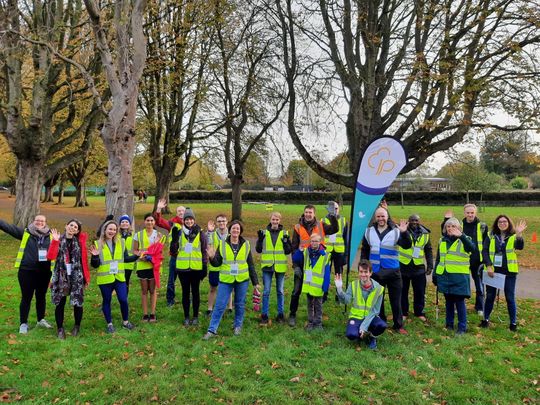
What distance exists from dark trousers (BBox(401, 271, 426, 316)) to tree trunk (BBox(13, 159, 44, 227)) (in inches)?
531

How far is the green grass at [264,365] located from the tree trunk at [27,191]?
31.2 feet

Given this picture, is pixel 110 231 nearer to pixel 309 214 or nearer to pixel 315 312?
pixel 309 214

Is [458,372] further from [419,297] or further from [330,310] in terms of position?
[330,310]

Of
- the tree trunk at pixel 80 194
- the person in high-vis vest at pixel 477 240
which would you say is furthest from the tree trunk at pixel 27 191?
the tree trunk at pixel 80 194

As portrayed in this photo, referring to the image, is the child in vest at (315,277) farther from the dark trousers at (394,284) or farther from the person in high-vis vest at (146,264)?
the person in high-vis vest at (146,264)

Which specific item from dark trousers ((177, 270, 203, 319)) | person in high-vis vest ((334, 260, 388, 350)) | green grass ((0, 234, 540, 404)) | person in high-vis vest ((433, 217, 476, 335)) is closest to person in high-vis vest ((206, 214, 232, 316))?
dark trousers ((177, 270, 203, 319))

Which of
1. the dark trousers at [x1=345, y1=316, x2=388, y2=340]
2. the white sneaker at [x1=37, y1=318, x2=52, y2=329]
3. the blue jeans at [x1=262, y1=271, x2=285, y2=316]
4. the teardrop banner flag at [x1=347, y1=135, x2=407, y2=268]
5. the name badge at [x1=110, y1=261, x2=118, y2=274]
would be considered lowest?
the white sneaker at [x1=37, y1=318, x2=52, y2=329]

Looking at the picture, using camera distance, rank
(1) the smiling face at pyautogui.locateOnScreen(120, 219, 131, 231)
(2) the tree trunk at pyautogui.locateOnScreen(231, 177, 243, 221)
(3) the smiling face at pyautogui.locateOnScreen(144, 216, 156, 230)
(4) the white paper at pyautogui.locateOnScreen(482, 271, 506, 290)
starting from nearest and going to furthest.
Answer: (4) the white paper at pyautogui.locateOnScreen(482, 271, 506, 290) → (1) the smiling face at pyautogui.locateOnScreen(120, 219, 131, 231) → (3) the smiling face at pyautogui.locateOnScreen(144, 216, 156, 230) → (2) the tree trunk at pyautogui.locateOnScreen(231, 177, 243, 221)

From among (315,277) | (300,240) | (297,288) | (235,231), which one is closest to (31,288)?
(235,231)

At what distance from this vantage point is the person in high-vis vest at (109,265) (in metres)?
6.05

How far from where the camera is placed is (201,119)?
21938 mm

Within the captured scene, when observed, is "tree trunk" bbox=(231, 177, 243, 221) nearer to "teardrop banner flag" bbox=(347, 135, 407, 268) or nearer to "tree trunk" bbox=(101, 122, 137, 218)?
"tree trunk" bbox=(101, 122, 137, 218)

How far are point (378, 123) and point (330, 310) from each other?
9092 millimetres

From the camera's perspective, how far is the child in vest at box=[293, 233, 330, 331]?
621cm
